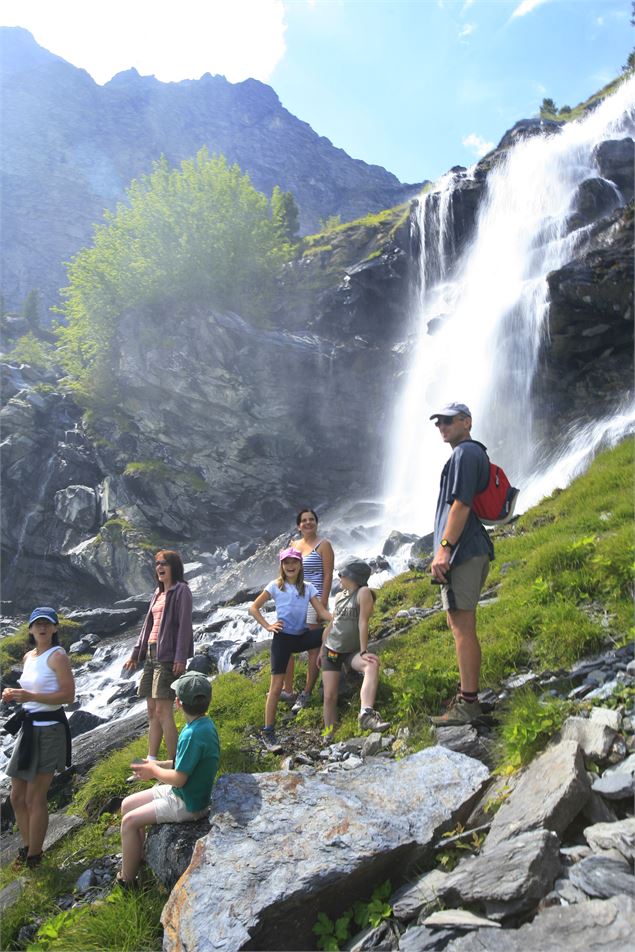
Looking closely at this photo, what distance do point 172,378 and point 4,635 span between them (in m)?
17.3

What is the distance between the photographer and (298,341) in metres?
38.4

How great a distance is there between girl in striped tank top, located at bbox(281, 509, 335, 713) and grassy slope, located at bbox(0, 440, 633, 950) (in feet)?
1.47

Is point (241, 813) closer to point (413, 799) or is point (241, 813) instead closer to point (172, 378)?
point (413, 799)

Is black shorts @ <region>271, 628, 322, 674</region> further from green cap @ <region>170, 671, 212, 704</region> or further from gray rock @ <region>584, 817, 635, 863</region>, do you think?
gray rock @ <region>584, 817, 635, 863</region>

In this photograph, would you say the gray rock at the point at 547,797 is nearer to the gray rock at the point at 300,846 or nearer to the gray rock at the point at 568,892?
the gray rock at the point at 568,892

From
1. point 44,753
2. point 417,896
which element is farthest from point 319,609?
point 417,896

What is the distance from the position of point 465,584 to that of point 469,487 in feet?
3.07

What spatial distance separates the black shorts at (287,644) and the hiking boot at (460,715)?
7.80ft

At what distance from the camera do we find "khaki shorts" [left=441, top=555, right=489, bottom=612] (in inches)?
208

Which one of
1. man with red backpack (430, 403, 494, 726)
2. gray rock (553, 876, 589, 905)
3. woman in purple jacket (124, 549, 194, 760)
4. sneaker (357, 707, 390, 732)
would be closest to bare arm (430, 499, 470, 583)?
man with red backpack (430, 403, 494, 726)

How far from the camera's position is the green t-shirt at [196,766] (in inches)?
173

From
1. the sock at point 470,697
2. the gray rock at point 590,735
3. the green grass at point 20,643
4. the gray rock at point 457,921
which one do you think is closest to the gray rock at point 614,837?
the gray rock at point 590,735

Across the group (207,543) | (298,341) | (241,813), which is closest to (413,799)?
(241,813)

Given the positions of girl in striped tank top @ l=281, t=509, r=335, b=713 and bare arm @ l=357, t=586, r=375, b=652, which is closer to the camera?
bare arm @ l=357, t=586, r=375, b=652
